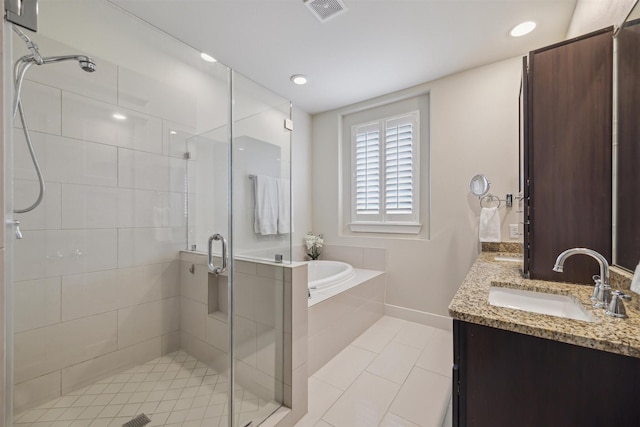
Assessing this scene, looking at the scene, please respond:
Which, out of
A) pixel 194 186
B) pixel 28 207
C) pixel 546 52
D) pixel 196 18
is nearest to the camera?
pixel 546 52

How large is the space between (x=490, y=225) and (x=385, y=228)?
3.50 ft

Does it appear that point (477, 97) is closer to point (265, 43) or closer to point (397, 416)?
point (265, 43)

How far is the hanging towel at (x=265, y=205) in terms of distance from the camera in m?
1.92

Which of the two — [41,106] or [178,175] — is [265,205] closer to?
[178,175]

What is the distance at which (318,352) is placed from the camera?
2.00 metres

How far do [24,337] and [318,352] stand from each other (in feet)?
5.75

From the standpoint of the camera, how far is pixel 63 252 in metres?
1.57

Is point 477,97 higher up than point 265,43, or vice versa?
point 265,43

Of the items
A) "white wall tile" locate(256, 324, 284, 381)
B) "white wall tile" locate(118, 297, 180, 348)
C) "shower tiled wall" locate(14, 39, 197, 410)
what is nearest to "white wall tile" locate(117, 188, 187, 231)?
"shower tiled wall" locate(14, 39, 197, 410)

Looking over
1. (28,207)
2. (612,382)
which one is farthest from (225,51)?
(612,382)

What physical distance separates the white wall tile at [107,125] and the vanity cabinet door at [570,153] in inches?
96.5

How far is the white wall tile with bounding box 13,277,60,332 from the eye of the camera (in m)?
1.36

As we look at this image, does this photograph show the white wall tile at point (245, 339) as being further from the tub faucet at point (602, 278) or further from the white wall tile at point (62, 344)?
the tub faucet at point (602, 278)

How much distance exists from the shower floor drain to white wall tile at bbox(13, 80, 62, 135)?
1.66 meters
